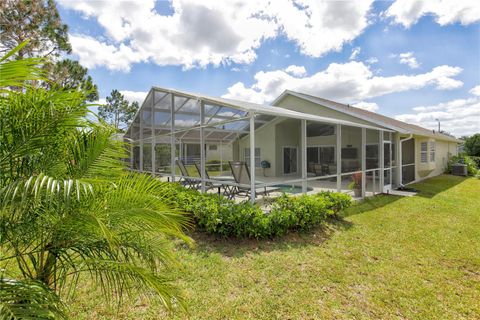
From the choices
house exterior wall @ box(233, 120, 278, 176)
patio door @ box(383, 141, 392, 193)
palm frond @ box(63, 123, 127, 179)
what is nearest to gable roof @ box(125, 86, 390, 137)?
patio door @ box(383, 141, 392, 193)

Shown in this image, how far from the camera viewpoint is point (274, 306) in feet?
9.72

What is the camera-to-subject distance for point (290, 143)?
16469 millimetres

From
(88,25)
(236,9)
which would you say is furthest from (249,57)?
(88,25)

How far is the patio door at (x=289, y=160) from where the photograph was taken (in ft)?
52.9

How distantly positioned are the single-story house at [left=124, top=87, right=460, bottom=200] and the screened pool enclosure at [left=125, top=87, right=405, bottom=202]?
0.14ft

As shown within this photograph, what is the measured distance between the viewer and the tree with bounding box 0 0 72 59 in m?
10.6

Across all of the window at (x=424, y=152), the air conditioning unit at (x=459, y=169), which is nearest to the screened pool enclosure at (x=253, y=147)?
the window at (x=424, y=152)

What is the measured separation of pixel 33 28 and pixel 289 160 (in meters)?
15.8

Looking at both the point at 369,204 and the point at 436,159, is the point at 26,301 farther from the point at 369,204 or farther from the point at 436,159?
the point at 436,159

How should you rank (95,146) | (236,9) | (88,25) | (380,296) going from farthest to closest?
(88,25)
(236,9)
(380,296)
(95,146)

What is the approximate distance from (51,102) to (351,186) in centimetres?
985

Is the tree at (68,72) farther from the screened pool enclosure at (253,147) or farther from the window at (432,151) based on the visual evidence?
the window at (432,151)

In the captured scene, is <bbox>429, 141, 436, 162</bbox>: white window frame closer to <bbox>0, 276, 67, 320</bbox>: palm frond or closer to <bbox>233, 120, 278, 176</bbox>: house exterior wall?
<bbox>233, 120, 278, 176</bbox>: house exterior wall

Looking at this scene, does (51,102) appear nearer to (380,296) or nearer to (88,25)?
(380,296)
